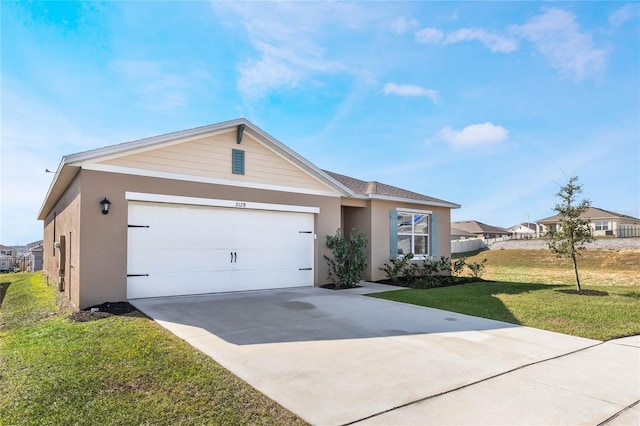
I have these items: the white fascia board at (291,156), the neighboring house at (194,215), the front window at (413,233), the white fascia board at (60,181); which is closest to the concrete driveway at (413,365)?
the neighboring house at (194,215)

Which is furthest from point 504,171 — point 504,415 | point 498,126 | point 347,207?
point 504,415

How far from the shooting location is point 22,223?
20672mm

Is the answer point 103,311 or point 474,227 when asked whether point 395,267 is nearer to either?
point 103,311

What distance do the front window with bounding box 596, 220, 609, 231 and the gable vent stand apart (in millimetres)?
47273

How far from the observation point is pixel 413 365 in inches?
170

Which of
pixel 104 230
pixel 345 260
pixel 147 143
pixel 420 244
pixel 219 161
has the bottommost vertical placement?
pixel 345 260

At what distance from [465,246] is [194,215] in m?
33.6

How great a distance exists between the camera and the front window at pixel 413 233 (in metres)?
13.8

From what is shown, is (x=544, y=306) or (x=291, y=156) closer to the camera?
(x=544, y=306)

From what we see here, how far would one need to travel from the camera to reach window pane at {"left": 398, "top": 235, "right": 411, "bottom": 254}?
1377 centimetres

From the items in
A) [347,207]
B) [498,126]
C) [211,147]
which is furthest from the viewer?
[498,126]

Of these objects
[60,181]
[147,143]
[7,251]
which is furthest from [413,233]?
[7,251]

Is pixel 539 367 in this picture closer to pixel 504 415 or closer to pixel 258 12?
pixel 504 415

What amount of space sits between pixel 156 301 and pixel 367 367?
5522 mm
